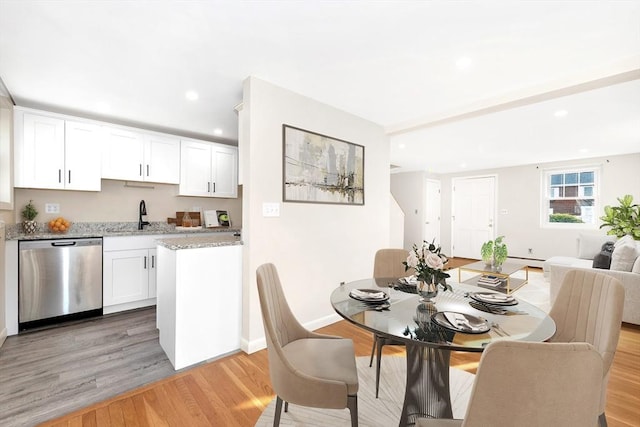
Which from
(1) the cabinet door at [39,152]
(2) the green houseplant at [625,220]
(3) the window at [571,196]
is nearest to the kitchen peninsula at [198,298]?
(1) the cabinet door at [39,152]

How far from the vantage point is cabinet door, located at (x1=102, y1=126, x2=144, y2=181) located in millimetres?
3486

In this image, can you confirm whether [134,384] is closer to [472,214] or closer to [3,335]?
[3,335]

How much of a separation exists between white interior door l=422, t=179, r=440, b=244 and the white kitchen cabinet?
6.16 metres

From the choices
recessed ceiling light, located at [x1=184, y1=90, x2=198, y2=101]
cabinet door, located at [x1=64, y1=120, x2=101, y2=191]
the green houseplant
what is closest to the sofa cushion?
the green houseplant

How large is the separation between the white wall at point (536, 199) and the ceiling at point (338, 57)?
8.17 feet

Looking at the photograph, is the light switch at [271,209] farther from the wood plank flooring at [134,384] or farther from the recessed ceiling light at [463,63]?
the recessed ceiling light at [463,63]

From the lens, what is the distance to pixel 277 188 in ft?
8.56

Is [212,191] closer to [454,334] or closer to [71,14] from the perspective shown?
[71,14]

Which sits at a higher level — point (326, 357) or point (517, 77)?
point (517, 77)

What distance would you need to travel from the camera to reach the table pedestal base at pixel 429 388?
4.80 ft

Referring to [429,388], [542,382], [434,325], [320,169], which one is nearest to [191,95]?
[320,169]

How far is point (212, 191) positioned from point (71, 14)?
2784mm

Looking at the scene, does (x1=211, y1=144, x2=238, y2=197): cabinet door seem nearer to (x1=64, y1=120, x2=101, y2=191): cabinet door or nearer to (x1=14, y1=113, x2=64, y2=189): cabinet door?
(x1=64, y1=120, x2=101, y2=191): cabinet door

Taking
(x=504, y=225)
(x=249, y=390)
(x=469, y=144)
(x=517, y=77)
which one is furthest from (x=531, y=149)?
(x=249, y=390)
